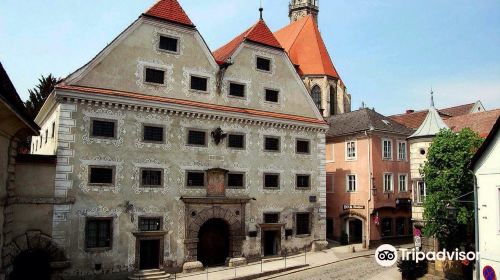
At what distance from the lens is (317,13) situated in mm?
71188

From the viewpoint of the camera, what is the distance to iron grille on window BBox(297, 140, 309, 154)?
32.1 meters

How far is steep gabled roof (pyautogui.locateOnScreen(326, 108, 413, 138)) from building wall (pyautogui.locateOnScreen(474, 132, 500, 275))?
675 inches

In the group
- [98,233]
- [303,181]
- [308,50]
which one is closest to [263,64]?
[303,181]

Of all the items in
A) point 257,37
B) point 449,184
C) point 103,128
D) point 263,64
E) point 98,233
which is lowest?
point 98,233

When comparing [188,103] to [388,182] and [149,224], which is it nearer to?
[149,224]

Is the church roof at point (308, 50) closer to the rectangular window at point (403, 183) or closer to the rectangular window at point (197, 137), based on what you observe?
the rectangular window at point (403, 183)

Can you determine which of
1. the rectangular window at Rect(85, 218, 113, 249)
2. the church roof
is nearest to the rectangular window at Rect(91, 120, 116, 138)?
the rectangular window at Rect(85, 218, 113, 249)

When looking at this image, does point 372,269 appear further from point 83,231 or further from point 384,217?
point 83,231

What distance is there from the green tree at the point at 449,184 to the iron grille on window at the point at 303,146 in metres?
11.0

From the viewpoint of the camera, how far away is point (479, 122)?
26984 mm

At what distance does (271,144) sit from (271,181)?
2.70m

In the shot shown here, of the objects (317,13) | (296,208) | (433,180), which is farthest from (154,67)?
(317,13)

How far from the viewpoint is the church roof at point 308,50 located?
51.7 m

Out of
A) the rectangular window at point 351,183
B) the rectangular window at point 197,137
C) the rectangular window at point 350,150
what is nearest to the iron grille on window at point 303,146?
the rectangular window at point 350,150
